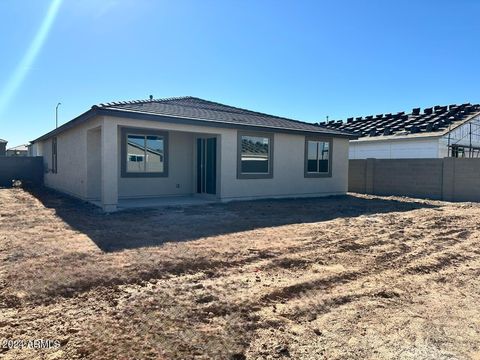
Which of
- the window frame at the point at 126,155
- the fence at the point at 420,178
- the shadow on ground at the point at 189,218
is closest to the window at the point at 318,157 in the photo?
the shadow on ground at the point at 189,218

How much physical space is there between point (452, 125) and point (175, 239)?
1896cm

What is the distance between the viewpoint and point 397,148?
2012 cm

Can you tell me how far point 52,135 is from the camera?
1631cm

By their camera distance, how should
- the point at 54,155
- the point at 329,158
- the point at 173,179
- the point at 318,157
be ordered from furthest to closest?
the point at 54,155
the point at 329,158
the point at 318,157
the point at 173,179

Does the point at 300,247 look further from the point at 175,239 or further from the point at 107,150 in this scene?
the point at 107,150

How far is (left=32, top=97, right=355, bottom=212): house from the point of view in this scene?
11102 millimetres

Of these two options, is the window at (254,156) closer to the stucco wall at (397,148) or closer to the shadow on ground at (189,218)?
the shadow on ground at (189,218)

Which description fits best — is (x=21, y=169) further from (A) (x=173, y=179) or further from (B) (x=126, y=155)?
→ (A) (x=173, y=179)

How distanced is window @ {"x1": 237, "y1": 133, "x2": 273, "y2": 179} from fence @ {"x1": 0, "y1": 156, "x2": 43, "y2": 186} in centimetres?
1392

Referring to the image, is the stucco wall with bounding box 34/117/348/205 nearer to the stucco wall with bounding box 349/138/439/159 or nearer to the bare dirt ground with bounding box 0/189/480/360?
the bare dirt ground with bounding box 0/189/480/360

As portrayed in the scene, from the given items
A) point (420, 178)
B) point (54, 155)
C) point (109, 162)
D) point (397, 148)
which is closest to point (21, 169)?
point (54, 155)

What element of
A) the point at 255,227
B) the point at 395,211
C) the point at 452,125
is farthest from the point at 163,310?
the point at 452,125

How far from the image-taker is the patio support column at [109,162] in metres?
9.17

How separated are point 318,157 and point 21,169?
16528mm
